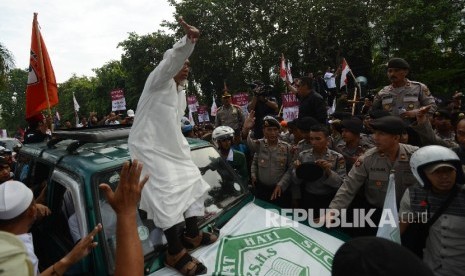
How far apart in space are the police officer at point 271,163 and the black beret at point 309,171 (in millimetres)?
643

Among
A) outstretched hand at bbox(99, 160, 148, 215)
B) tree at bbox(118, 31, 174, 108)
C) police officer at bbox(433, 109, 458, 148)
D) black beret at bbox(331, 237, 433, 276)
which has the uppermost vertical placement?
tree at bbox(118, 31, 174, 108)

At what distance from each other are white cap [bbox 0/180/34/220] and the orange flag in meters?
3.40

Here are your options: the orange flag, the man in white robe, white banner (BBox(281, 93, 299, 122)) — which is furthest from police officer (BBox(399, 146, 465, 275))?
the orange flag

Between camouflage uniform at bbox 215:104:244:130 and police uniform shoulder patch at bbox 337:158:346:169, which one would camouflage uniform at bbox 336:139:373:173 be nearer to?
police uniform shoulder patch at bbox 337:158:346:169

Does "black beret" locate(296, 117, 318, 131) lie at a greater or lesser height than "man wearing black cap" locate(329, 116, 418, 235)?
greater

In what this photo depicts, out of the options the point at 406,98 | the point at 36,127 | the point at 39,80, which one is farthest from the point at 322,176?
the point at 36,127

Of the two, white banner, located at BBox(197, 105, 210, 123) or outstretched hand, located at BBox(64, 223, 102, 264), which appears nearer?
outstretched hand, located at BBox(64, 223, 102, 264)

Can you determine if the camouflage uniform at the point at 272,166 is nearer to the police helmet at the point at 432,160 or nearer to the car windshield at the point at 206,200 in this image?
the car windshield at the point at 206,200

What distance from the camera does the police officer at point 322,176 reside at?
3.32m

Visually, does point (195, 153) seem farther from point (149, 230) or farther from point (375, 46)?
point (375, 46)

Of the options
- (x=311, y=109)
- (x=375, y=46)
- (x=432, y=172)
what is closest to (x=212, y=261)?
(x=432, y=172)

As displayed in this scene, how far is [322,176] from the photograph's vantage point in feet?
11.0

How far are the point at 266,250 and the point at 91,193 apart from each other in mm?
1259

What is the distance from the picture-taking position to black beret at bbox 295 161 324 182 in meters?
3.26
